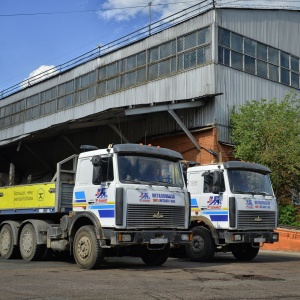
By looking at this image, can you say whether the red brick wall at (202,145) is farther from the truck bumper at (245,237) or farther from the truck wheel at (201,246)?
the truck bumper at (245,237)

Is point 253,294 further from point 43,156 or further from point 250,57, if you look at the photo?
point 43,156

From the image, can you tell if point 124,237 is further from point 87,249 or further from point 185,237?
point 185,237

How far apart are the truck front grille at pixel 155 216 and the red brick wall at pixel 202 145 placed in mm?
12009

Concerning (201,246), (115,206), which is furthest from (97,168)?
(201,246)

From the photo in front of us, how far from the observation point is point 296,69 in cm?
2855

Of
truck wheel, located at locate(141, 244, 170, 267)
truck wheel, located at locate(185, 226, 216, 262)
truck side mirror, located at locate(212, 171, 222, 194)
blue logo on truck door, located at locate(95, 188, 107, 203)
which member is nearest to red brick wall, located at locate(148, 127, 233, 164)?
truck wheel, located at locate(185, 226, 216, 262)

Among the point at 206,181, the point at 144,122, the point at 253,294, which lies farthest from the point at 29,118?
the point at 253,294

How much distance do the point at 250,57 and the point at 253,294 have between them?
1962 centimetres

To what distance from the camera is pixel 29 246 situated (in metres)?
12.9

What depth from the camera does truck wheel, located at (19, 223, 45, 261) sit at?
41.7 feet

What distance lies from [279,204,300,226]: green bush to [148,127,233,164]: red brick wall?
3.50 m

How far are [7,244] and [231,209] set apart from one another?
6.40 metres

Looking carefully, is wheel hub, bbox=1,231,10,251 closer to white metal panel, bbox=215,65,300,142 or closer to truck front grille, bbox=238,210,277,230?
truck front grille, bbox=238,210,277,230

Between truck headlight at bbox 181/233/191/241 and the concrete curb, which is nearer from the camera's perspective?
truck headlight at bbox 181/233/191/241
